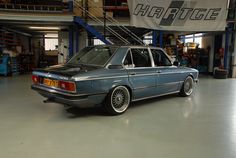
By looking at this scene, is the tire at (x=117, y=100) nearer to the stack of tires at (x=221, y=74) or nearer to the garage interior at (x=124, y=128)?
the garage interior at (x=124, y=128)

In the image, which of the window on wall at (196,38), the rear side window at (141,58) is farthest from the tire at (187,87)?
the window on wall at (196,38)

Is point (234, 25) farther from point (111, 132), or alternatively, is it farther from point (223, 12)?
point (111, 132)

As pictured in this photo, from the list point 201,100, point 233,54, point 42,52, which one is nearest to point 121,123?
point 201,100

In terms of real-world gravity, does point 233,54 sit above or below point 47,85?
above

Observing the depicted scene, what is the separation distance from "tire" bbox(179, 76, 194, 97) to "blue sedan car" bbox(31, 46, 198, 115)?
1.58 feet

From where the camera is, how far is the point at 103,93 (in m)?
3.88

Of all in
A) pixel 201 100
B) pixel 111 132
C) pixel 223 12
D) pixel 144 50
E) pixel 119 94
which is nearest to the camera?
pixel 111 132

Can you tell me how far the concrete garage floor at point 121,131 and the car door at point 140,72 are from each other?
38cm

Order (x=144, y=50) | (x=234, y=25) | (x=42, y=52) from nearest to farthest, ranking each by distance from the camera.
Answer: (x=144, y=50)
(x=234, y=25)
(x=42, y=52)

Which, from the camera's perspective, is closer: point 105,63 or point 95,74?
point 95,74

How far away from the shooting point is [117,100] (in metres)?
4.16

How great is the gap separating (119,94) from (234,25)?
26.9 ft

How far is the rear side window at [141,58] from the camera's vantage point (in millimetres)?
4543

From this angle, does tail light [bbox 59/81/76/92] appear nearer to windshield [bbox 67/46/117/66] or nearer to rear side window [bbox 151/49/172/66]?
windshield [bbox 67/46/117/66]
